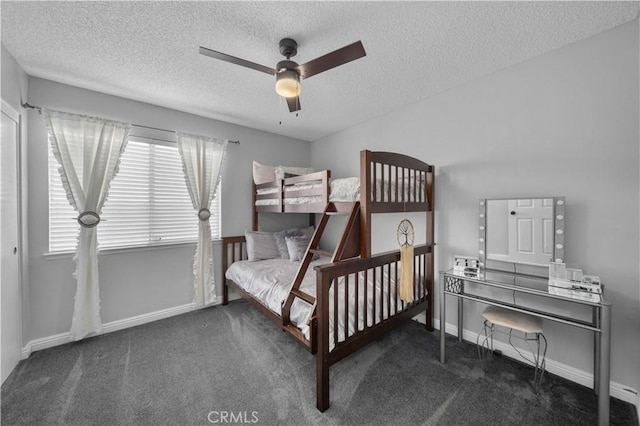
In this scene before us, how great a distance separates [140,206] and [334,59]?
2679mm

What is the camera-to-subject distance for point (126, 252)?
2.73m

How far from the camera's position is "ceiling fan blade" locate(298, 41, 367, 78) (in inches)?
56.3

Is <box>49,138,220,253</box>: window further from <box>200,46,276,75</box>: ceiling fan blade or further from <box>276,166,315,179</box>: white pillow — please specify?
<box>200,46,276,75</box>: ceiling fan blade

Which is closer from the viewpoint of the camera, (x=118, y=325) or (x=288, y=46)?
(x=288, y=46)

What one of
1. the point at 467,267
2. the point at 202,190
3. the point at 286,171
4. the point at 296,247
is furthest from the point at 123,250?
the point at 467,267

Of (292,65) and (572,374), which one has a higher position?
(292,65)

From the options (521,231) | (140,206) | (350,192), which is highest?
(350,192)

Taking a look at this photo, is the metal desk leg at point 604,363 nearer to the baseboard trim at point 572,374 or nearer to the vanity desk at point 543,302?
the vanity desk at point 543,302

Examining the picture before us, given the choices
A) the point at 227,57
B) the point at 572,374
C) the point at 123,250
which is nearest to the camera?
the point at 227,57

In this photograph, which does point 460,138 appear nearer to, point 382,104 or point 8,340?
point 382,104

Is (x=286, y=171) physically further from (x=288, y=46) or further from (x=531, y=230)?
(x=531, y=230)

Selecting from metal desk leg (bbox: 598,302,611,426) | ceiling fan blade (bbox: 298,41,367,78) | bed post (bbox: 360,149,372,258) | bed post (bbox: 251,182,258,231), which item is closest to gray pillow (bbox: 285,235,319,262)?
bed post (bbox: 251,182,258,231)

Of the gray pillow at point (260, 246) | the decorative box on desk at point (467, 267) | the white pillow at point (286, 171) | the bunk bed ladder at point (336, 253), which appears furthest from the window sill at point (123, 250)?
the decorative box on desk at point (467, 267)

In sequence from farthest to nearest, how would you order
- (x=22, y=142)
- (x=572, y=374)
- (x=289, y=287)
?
1. (x=289, y=287)
2. (x=22, y=142)
3. (x=572, y=374)
